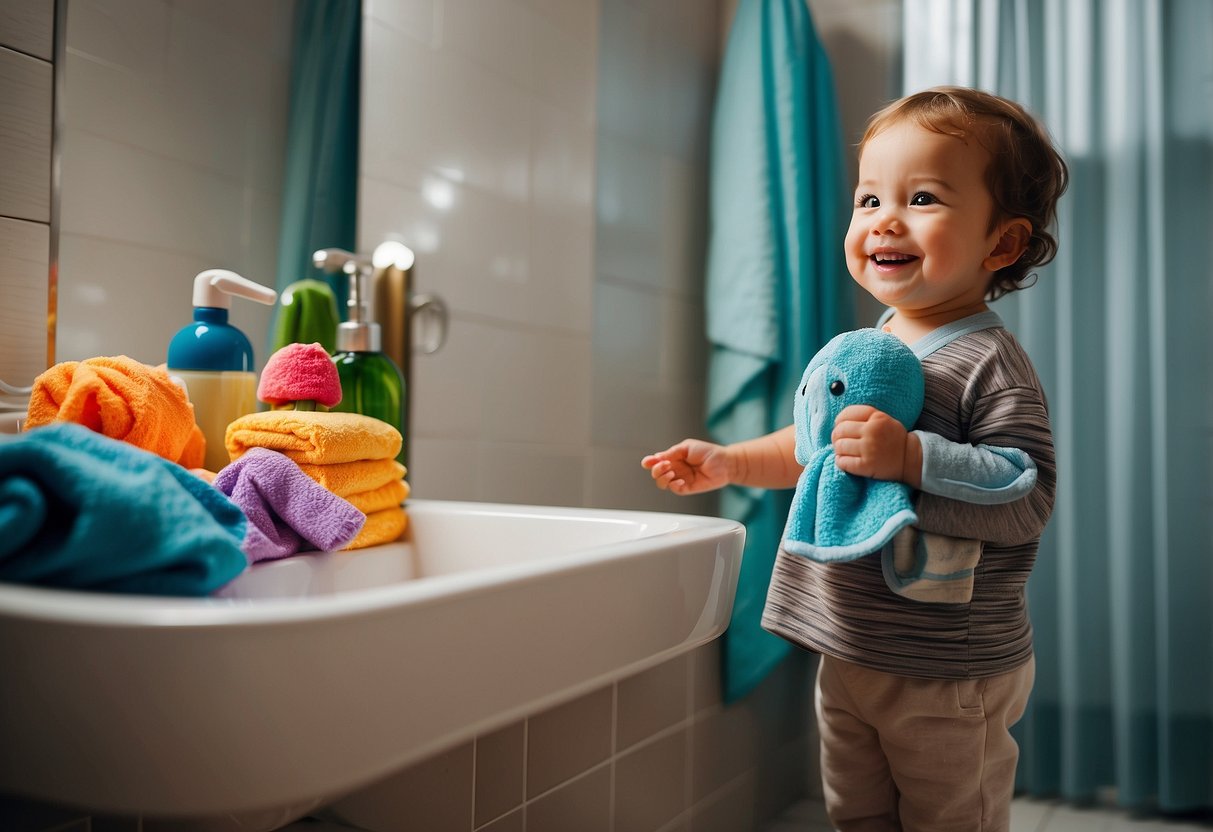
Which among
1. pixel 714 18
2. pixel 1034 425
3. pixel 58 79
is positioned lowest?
pixel 1034 425

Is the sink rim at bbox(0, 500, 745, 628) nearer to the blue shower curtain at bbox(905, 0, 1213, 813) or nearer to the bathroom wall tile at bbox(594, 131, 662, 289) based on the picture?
the bathroom wall tile at bbox(594, 131, 662, 289)

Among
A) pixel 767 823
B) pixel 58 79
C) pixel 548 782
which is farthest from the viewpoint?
pixel 767 823

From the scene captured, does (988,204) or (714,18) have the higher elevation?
(714,18)

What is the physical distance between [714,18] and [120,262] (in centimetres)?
156

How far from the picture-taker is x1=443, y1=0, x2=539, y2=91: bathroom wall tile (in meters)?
1.25

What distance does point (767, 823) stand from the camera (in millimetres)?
1939

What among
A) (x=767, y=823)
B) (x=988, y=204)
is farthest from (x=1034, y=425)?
(x=767, y=823)

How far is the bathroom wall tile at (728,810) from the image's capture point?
174 cm

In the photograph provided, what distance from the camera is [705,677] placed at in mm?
1760

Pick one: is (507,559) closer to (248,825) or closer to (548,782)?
(248,825)

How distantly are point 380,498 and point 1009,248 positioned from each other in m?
0.64

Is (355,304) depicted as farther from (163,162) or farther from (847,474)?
(847,474)

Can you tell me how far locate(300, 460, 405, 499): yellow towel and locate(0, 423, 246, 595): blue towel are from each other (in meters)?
0.25

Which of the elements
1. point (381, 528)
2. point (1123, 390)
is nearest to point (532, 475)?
point (381, 528)
